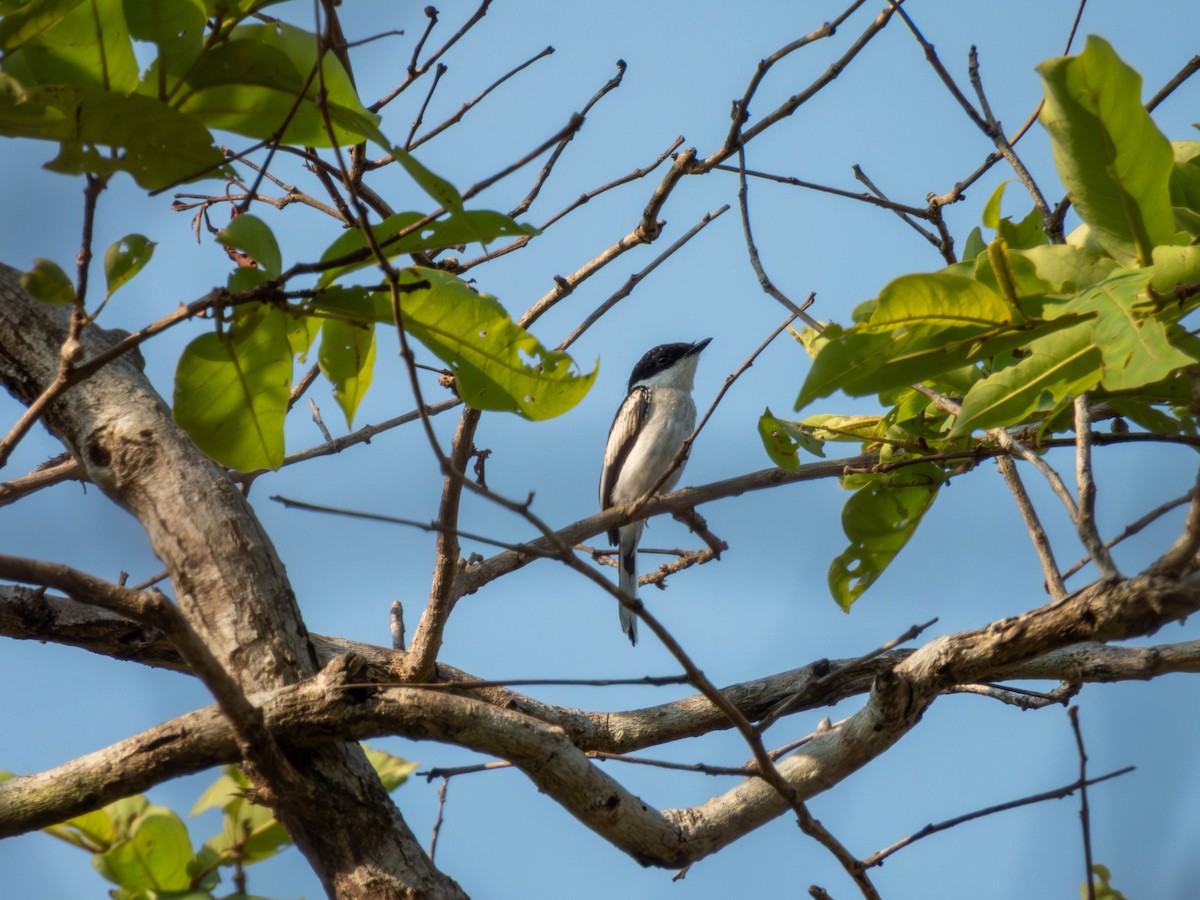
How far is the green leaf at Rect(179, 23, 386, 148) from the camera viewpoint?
6.10ft

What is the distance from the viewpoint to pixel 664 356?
382 inches

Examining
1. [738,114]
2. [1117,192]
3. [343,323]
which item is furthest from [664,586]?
[1117,192]

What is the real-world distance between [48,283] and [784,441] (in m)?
2.03

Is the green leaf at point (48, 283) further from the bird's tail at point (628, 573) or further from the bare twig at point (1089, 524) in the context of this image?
the bird's tail at point (628, 573)

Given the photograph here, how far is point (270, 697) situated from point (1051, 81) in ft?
6.39

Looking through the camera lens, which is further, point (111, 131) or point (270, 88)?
point (270, 88)

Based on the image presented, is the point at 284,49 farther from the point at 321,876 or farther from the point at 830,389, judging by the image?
the point at 321,876

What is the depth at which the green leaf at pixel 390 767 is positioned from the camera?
100.0 inches

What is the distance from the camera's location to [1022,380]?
6.39 feet

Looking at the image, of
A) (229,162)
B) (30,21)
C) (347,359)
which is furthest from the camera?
(347,359)

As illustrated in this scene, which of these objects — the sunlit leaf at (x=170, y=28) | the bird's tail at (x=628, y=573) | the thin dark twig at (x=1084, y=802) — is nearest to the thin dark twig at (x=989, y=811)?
the thin dark twig at (x=1084, y=802)

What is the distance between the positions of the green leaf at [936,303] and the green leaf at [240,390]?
1.13 meters

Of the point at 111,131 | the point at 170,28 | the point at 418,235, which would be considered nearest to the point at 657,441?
the point at 418,235

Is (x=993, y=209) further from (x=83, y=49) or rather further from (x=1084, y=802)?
(x=83, y=49)
